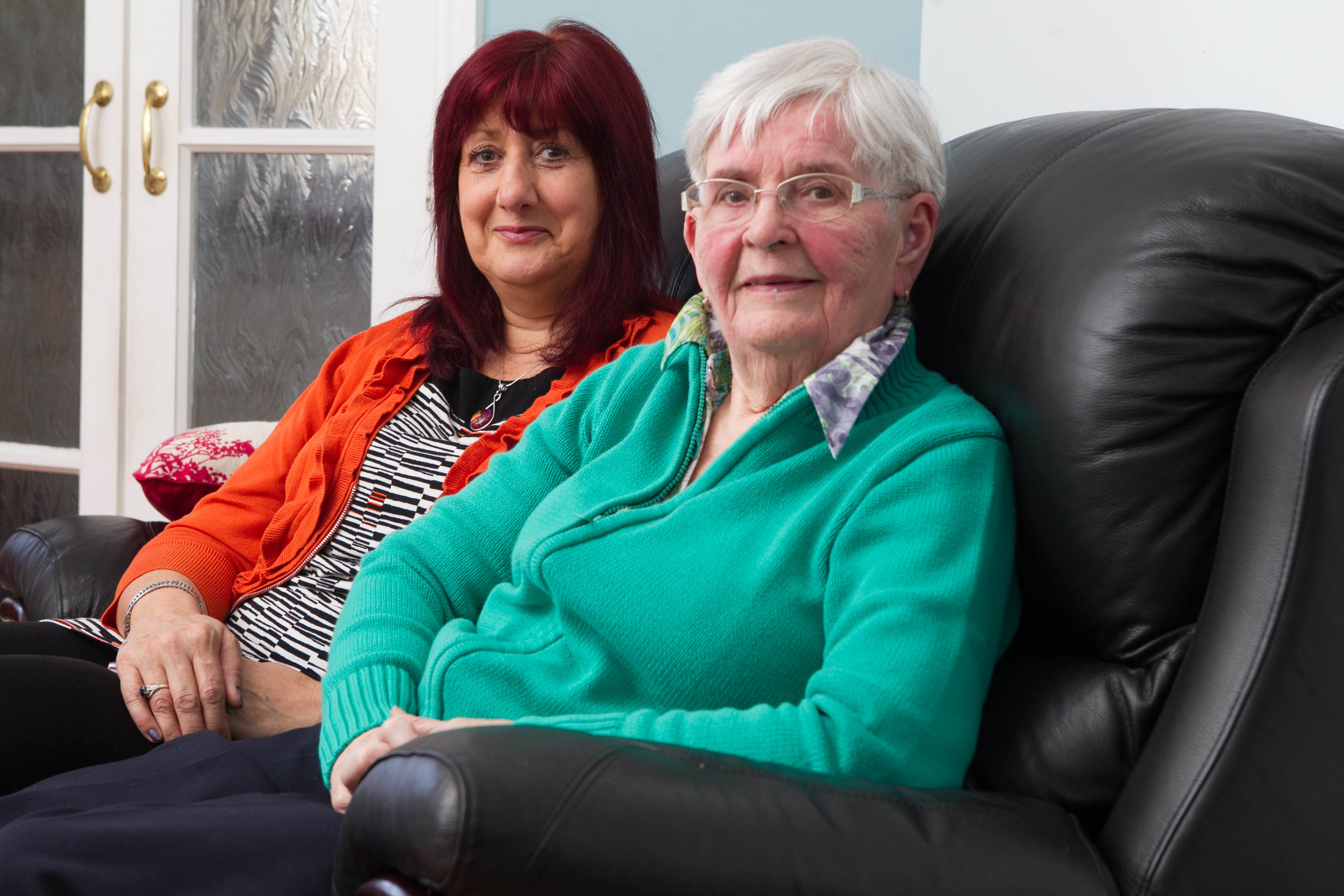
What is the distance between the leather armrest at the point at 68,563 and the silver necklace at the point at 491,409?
0.54 metres

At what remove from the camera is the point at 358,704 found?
108 centimetres

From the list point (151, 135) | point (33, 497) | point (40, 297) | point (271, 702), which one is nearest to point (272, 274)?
point (151, 135)

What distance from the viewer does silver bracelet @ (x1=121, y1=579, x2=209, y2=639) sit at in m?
1.43

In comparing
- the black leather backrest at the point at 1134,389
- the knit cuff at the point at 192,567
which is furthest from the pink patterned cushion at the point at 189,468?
the black leather backrest at the point at 1134,389

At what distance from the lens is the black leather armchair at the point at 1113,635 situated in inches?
27.2

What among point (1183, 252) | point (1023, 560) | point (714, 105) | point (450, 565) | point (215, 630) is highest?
point (714, 105)

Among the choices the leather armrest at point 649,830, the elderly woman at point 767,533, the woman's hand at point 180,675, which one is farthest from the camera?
the woman's hand at point 180,675

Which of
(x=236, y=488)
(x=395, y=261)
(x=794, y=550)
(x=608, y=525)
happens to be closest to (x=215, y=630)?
(x=236, y=488)

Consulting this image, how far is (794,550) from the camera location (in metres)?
0.98

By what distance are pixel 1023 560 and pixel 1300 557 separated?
10.1 inches

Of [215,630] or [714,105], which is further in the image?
[215,630]

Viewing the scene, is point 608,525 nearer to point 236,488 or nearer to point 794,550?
point 794,550

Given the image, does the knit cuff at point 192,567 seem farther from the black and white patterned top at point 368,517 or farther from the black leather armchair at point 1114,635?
the black leather armchair at point 1114,635

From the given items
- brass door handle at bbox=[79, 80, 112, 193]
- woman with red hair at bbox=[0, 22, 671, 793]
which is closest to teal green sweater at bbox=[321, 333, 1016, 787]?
woman with red hair at bbox=[0, 22, 671, 793]
